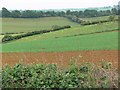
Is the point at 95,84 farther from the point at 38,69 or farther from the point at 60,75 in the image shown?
the point at 38,69

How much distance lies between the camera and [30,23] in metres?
42.9

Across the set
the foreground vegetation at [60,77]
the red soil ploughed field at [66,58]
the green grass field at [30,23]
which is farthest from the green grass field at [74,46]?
the green grass field at [30,23]

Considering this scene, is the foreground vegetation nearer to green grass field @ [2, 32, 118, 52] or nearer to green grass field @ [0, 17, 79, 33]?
green grass field @ [2, 32, 118, 52]

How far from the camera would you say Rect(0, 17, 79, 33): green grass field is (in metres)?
41.8

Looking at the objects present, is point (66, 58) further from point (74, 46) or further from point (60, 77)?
point (60, 77)

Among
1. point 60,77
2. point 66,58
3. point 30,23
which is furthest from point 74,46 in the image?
point 30,23

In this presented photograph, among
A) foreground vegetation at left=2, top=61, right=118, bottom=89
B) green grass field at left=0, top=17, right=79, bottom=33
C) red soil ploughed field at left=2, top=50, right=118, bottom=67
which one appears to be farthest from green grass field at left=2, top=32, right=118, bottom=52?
green grass field at left=0, top=17, right=79, bottom=33

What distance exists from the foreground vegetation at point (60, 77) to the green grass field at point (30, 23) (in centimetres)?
3360

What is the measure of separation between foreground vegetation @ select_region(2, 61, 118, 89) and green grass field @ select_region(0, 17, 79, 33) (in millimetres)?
33604

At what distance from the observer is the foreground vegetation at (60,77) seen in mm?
6672

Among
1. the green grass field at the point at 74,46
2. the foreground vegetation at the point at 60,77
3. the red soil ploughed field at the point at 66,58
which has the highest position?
the foreground vegetation at the point at 60,77

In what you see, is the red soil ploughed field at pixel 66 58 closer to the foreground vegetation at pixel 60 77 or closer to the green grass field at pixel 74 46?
the green grass field at pixel 74 46

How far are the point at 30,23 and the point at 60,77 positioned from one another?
36.4 metres

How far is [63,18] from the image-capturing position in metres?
44.3
